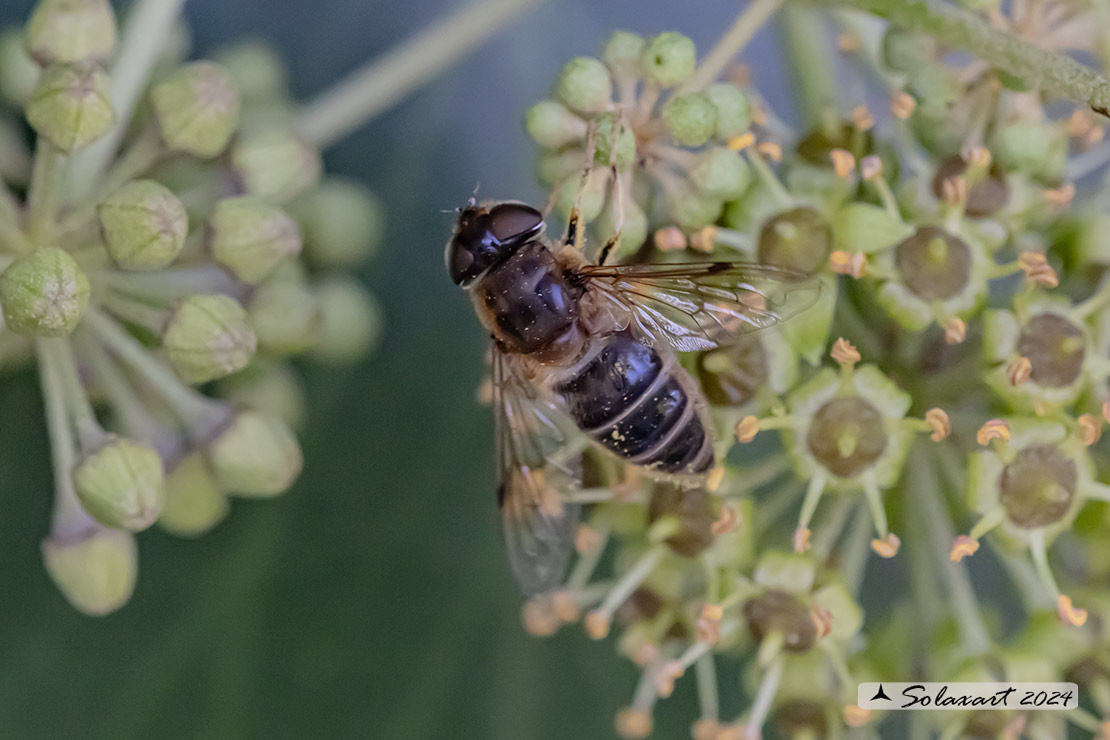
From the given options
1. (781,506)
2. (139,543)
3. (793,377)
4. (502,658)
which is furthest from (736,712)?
(139,543)

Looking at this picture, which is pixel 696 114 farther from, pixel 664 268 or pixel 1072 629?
pixel 1072 629

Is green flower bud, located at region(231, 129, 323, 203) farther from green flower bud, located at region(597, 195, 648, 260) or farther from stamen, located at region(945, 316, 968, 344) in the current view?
stamen, located at region(945, 316, 968, 344)

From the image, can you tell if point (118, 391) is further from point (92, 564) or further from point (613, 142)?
point (613, 142)

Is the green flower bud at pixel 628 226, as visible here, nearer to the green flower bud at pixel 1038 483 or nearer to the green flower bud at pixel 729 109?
the green flower bud at pixel 729 109

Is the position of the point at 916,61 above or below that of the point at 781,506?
above

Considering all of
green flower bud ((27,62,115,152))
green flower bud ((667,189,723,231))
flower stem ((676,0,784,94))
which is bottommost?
green flower bud ((667,189,723,231))

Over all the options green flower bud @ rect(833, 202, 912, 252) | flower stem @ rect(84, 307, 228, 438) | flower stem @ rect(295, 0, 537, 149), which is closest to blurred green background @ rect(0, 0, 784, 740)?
flower stem @ rect(295, 0, 537, 149)

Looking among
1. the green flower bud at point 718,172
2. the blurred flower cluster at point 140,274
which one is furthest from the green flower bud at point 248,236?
the green flower bud at point 718,172
